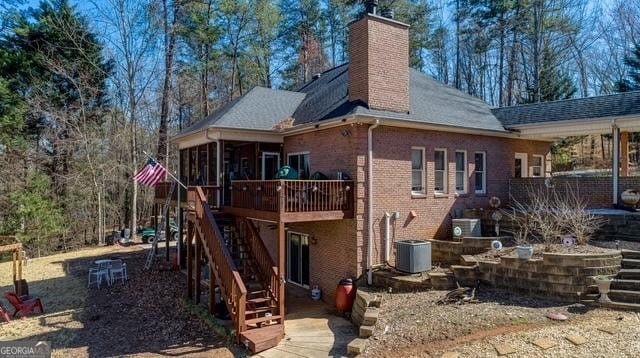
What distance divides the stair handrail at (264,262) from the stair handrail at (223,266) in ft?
2.79

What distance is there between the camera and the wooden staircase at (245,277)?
9047mm

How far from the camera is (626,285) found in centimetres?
857

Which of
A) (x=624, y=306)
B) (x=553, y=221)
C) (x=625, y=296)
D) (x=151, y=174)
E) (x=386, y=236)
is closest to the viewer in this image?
(x=624, y=306)

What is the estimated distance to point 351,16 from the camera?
28.5 meters

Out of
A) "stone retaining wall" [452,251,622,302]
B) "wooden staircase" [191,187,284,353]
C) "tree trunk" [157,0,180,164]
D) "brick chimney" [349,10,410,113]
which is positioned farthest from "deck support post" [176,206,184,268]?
"stone retaining wall" [452,251,622,302]

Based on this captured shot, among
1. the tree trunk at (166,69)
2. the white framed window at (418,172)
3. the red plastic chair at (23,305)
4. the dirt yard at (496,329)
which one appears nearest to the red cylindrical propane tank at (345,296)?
the dirt yard at (496,329)

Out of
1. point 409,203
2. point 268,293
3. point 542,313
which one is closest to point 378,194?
point 409,203

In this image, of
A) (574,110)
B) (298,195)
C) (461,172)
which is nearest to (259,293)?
(298,195)

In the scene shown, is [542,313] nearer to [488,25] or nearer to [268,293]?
[268,293]

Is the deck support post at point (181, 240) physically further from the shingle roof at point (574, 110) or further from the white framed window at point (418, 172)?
the shingle roof at point (574, 110)

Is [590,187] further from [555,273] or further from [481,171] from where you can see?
[555,273]

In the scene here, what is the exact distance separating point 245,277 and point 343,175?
13.4ft

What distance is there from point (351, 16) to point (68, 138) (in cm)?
2051

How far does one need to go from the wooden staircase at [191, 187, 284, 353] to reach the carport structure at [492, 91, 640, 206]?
1000 centimetres
